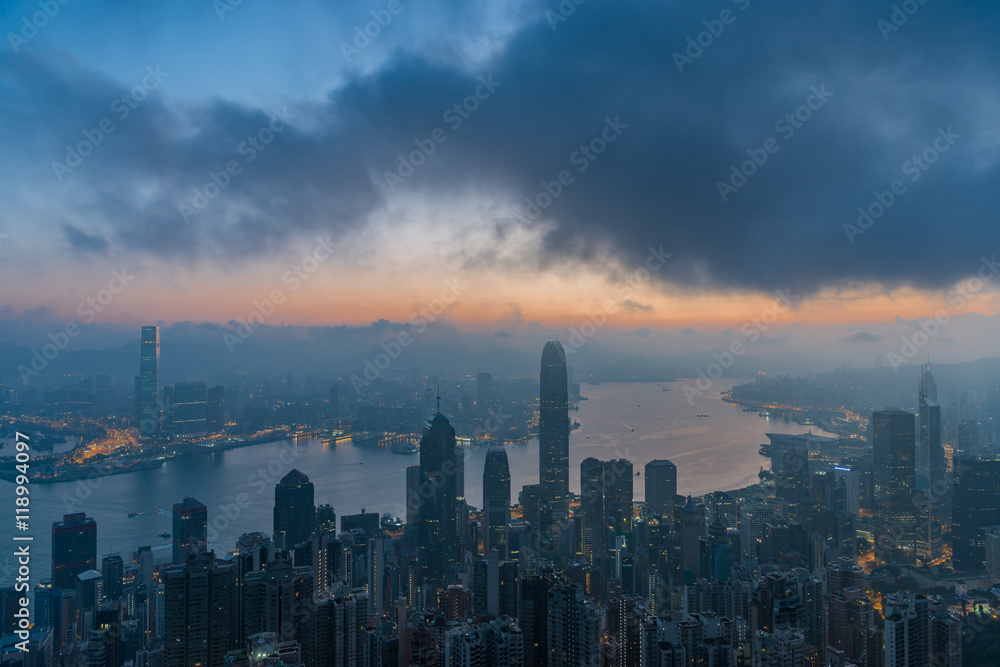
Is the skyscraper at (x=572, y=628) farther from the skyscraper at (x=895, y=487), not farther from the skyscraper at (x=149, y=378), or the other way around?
the skyscraper at (x=149, y=378)

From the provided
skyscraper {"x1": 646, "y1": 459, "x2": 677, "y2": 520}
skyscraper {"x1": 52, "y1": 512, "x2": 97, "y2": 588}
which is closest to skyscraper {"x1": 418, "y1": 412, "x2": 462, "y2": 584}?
skyscraper {"x1": 646, "y1": 459, "x2": 677, "y2": 520}

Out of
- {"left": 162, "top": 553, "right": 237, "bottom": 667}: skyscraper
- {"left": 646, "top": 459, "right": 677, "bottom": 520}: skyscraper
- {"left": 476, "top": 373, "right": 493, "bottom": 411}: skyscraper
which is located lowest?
{"left": 646, "top": 459, "right": 677, "bottom": 520}: skyscraper

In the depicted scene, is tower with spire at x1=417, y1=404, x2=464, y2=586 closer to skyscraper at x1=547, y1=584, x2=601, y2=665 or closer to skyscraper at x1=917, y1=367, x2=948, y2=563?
skyscraper at x1=547, y1=584, x2=601, y2=665

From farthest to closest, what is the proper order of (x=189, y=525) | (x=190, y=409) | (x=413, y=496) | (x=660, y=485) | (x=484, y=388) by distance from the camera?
(x=484, y=388)
(x=190, y=409)
(x=660, y=485)
(x=413, y=496)
(x=189, y=525)

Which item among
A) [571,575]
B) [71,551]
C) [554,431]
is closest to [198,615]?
[571,575]

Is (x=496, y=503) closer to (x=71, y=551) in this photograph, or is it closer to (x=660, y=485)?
(x=660, y=485)

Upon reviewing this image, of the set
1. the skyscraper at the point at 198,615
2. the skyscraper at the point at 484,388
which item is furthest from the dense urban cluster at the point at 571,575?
the skyscraper at the point at 484,388
